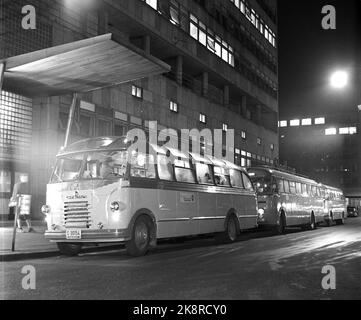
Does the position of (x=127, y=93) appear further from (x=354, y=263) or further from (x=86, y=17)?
(x=354, y=263)

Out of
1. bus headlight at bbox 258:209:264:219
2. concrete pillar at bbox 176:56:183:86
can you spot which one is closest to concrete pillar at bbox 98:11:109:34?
concrete pillar at bbox 176:56:183:86

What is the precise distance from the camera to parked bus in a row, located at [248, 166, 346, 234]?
23.0 metres

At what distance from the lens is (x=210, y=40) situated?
42.7 meters

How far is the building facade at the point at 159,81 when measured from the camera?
23.4m

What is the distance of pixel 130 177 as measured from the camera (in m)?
12.8

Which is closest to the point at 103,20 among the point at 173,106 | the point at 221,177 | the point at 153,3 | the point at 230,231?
the point at 153,3

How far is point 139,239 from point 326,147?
368 ft

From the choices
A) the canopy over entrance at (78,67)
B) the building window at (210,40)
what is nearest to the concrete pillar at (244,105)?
the building window at (210,40)

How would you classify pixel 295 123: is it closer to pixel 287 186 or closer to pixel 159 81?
pixel 159 81

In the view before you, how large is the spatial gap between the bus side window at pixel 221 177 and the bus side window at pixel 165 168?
10.6ft

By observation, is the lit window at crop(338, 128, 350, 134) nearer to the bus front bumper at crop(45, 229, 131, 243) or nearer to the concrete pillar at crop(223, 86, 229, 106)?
the concrete pillar at crop(223, 86, 229, 106)

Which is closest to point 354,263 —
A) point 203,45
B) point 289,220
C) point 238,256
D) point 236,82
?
point 238,256

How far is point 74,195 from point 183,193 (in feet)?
12.0
